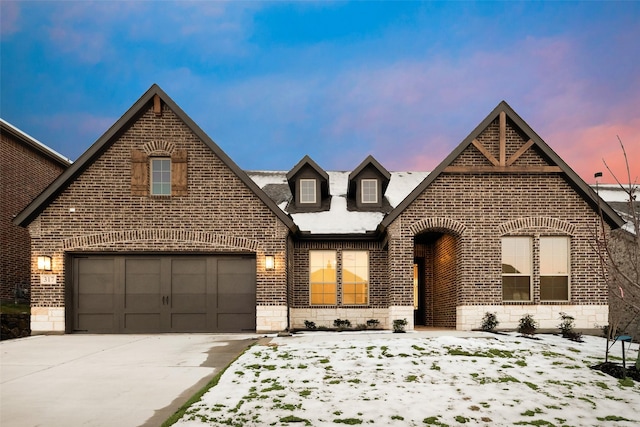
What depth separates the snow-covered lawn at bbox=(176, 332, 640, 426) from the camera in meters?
7.24

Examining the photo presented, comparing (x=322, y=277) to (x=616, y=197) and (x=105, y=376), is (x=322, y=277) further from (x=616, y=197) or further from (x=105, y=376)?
(x=616, y=197)

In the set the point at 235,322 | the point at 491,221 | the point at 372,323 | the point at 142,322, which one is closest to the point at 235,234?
the point at 235,322

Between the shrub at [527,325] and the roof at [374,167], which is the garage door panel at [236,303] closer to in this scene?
the roof at [374,167]

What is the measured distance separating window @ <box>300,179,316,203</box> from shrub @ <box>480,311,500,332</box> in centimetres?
739

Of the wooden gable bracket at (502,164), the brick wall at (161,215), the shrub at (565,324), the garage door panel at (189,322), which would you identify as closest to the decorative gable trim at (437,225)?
the wooden gable bracket at (502,164)

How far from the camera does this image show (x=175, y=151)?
1577 centimetres

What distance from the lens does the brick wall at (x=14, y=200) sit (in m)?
18.9

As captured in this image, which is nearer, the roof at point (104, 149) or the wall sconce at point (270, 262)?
the roof at point (104, 149)

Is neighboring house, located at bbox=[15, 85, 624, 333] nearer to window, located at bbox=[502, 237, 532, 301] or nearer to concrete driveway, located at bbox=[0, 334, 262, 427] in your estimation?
window, located at bbox=[502, 237, 532, 301]

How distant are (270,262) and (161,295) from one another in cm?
366

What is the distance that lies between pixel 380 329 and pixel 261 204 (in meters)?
5.85

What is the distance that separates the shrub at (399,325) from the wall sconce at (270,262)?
4151 millimetres

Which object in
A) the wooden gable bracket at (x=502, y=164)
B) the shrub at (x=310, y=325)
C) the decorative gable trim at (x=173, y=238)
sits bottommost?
the shrub at (x=310, y=325)

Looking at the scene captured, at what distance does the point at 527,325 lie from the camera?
14984mm
